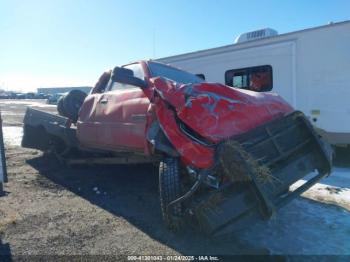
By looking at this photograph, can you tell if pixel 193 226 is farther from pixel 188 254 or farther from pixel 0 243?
pixel 0 243

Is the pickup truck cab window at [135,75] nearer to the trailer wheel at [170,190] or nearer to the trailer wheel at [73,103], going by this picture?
the trailer wheel at [73,103]

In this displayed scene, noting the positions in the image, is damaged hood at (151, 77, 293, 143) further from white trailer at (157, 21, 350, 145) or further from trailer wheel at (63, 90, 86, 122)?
white trailer at (157, 21, 350, 145)

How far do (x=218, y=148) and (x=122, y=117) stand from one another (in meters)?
1.93

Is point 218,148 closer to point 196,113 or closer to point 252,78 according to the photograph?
point 196,113

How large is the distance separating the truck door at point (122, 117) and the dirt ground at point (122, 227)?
85cm

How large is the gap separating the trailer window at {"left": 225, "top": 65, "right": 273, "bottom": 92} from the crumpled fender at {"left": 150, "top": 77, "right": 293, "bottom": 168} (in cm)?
379

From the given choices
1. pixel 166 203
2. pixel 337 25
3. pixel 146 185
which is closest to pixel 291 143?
pixel 166 203

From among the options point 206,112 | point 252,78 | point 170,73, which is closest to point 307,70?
point 252,78

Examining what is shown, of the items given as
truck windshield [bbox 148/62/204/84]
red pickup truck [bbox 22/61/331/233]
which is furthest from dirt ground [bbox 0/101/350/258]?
truck windshield [bbox 148/62/204/84]

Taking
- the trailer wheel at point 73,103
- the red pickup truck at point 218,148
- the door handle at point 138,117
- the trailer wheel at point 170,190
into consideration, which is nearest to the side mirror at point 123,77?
the red pickup truck at point 218,148

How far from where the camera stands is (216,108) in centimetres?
372

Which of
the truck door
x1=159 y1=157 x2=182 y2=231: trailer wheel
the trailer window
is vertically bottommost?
x1=159 y1=157 x2=182 y2=231: trailer wheel

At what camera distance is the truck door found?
458 cm

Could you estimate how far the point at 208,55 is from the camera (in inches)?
347
